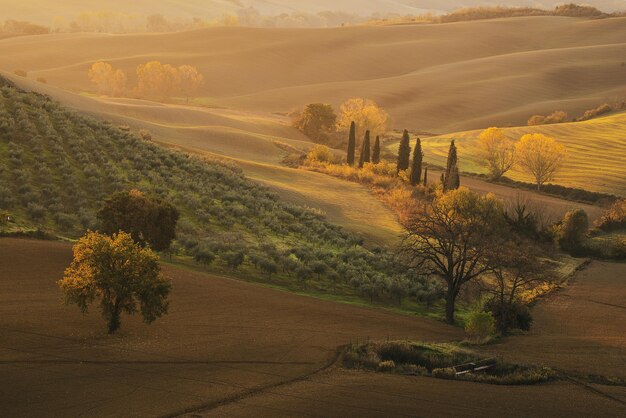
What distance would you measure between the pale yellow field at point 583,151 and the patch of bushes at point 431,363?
58127mm

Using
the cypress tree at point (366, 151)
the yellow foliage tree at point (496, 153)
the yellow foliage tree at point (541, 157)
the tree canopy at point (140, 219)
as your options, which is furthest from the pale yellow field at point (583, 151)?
the tree canopy at point (140, 219)

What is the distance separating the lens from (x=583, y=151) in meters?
94.8

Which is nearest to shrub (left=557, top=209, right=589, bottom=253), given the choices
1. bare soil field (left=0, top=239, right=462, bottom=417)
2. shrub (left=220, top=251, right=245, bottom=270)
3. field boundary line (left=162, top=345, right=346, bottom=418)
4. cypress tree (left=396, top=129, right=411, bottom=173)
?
cypress tree (left=396, top=129, right=411, bottom=173)

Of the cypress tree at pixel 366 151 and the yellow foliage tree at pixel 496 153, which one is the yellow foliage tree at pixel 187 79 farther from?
the yellow foliage tree at pixel 496 153

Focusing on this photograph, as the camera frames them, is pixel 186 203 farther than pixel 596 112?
No

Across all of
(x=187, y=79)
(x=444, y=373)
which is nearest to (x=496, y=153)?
(x=444, y=373)

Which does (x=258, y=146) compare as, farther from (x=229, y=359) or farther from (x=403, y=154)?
(x=229, y=359)

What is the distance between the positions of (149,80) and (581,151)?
8165 centimetres

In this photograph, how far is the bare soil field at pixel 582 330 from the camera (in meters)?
27.3

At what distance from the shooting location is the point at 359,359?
25.3m

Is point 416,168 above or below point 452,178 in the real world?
above

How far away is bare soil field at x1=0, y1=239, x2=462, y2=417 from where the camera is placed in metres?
19.8

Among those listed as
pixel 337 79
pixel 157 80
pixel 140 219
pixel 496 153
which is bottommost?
pixel 140 219

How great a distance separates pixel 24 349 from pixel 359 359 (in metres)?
9.96
